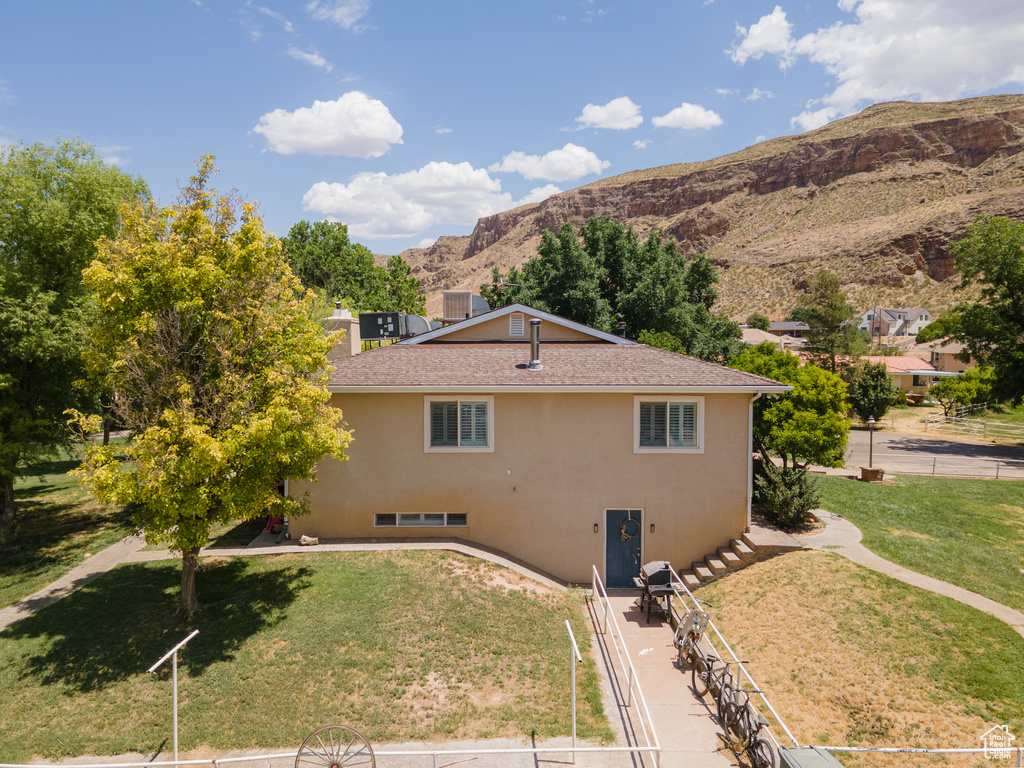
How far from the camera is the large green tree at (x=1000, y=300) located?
3102 cm

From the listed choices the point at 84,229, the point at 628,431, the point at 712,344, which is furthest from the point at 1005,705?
the point at 712,344

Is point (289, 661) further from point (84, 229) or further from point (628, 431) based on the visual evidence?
point (84, 229)

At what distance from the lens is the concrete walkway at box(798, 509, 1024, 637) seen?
34.0 ft

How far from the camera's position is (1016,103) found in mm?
112438

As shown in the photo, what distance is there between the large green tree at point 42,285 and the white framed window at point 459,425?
936cm

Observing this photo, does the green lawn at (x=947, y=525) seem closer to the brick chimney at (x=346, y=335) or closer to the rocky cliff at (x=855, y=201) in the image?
the brick chimney at (x=346, y=335)

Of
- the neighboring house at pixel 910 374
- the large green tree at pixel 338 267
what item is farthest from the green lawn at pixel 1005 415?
the large green tree at pixel 338 267

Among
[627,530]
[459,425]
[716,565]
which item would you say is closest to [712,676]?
[716,565]

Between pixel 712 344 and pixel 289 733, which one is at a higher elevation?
pixel 712 344

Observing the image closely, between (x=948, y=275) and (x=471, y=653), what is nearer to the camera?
(x=471, y=653)

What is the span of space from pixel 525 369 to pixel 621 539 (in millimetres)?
5070

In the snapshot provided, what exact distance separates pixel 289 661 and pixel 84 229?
12984mm

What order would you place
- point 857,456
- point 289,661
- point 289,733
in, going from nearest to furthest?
1. point 289,733
2. point 289,661
3. point 857,456

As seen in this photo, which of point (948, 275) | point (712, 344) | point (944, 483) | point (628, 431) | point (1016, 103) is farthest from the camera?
point (1016, 103)
